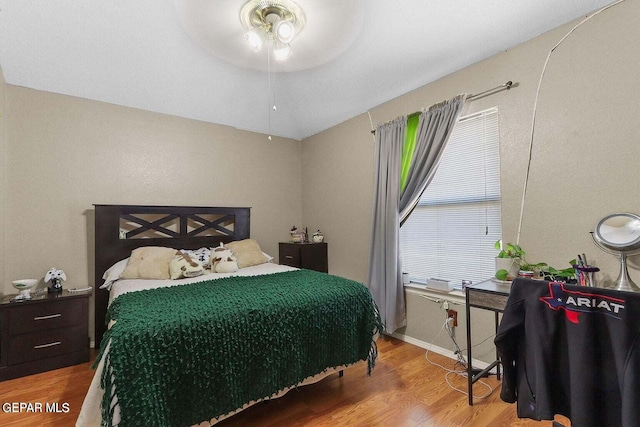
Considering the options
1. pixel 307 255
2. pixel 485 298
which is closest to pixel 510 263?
pixel 485 298

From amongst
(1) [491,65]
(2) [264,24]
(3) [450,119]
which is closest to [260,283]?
(2) [264,24]

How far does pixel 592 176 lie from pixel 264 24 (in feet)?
7.81

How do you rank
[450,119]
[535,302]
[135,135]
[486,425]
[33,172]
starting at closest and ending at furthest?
[535,302], [486,425], [450,119], [33,172], [135,135]

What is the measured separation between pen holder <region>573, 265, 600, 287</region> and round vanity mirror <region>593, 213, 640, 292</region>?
0.40 feet

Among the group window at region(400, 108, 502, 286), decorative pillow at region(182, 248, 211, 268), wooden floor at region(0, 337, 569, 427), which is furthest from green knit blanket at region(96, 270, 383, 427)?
window at region(400, 108, 502, 286)

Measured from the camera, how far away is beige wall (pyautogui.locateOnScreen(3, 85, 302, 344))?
2668mm

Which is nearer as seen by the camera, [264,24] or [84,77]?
[264,24]

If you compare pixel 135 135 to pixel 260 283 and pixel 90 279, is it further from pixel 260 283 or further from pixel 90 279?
pixel 260 283

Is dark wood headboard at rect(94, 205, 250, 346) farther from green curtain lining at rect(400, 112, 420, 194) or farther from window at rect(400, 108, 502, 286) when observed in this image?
window at rect(400, 108, 502, 286)

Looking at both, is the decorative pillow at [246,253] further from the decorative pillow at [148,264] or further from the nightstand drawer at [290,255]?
the decorative pillow at [148,264]

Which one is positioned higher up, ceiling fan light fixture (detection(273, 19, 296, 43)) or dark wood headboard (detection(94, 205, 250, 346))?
ceiling fan light fixture (detection(273, 19, 296, 43))

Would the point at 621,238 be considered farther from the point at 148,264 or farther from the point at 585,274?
the point at 148,264

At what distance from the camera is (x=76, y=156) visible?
114 inches

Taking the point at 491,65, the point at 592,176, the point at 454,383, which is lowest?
the point at 454,383
